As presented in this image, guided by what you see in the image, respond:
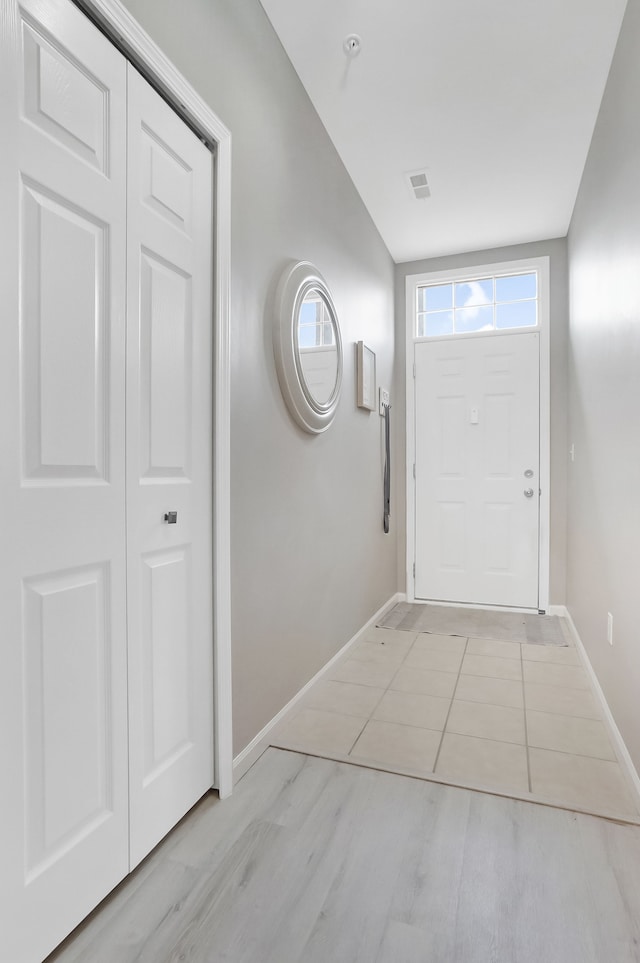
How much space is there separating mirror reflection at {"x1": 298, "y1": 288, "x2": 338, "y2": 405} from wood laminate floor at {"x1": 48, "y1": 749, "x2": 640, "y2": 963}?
1562 millimetres

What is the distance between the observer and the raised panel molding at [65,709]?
41.6 inches

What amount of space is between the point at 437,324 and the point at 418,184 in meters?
1.22

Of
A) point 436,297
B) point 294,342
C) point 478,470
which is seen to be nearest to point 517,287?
point 436,297

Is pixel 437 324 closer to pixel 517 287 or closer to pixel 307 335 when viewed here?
pixel 517 287

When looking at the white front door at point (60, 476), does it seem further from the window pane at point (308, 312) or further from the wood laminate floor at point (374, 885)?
the window pane at point (308, 312)

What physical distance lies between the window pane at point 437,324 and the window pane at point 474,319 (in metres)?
0.06

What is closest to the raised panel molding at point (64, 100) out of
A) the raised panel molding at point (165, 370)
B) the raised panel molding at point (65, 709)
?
the raised panel molding at point (165, 370)

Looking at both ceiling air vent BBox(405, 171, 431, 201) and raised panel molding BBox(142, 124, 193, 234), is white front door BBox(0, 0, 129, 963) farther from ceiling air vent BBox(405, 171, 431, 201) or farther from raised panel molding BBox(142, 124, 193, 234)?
ceiling air vent BBox(405, 171, 431, 201)

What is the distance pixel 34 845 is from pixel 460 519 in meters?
3.50

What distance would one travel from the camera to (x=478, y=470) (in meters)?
4.07

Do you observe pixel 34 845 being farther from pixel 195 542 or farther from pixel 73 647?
pixel 195 542

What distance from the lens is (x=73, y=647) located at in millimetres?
1157

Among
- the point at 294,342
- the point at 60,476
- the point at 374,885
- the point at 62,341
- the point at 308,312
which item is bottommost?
the point at 374,885

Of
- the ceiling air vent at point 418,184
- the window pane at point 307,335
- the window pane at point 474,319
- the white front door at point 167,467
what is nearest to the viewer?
the white front door at point 167,467
